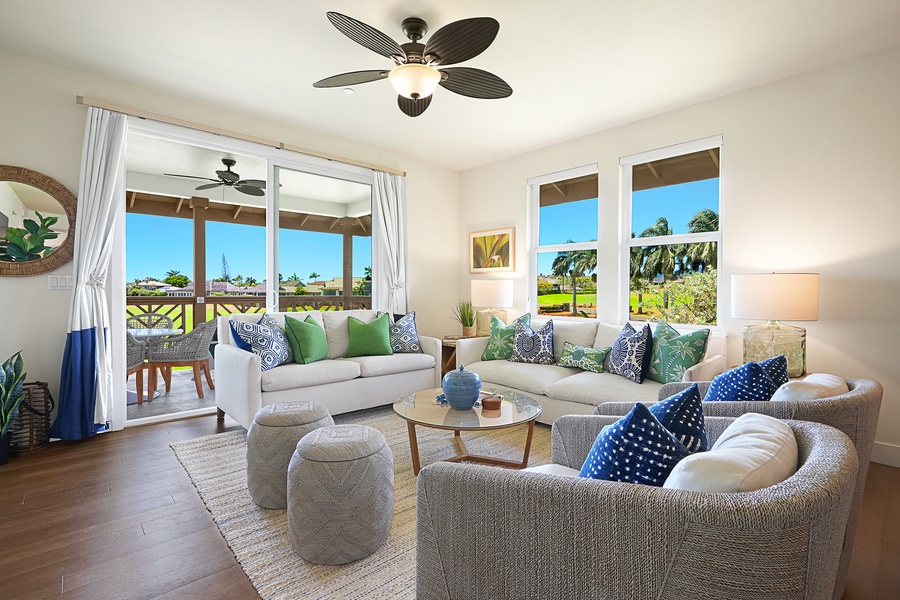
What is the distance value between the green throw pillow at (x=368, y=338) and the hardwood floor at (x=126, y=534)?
165cm

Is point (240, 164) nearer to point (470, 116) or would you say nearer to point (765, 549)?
point (470, 116)

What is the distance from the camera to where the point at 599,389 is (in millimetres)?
3135

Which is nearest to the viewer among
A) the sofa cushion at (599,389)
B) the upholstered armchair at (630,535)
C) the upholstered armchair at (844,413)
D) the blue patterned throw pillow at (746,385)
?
the upholstered armchair at (630,535)

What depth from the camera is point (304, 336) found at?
146 inches

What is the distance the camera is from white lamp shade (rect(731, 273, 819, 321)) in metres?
2.80

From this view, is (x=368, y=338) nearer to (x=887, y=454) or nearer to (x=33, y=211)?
(x=33, y=211)

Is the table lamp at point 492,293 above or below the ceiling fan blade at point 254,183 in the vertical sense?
below

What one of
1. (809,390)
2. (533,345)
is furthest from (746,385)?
(533,345)

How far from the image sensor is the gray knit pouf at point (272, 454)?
221 cm

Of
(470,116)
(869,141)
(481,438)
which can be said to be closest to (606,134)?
(470,116)

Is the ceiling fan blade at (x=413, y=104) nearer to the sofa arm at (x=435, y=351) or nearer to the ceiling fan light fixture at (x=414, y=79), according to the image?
the ceiling fan light fixture at (x=414, y=79)

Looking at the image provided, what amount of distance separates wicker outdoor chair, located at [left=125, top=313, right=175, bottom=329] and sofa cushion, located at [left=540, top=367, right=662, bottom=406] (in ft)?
15.3

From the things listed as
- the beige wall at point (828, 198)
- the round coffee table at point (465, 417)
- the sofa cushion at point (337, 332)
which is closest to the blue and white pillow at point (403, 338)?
the sofa cushion at point (337, 332)

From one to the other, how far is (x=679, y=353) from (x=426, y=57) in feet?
8.38
